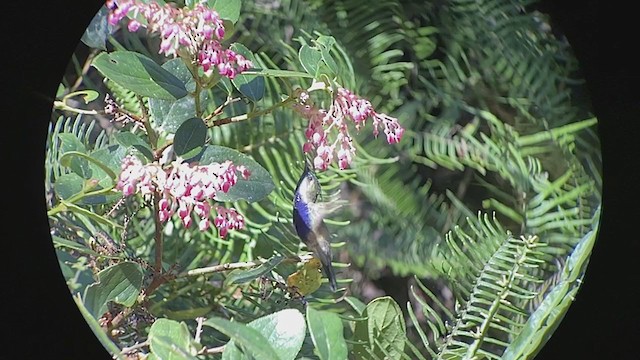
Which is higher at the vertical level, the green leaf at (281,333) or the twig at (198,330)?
the green leaf at (281,333)

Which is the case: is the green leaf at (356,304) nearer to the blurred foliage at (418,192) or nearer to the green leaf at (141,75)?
the blurred foliage at (418,192)

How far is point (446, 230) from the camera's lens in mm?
411

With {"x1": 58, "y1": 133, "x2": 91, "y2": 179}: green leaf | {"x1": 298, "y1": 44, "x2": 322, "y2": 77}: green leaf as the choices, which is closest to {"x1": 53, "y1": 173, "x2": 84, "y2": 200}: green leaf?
{"x1": 58, "y1": 133, "x2": 91, "y2": 179}: green leaf

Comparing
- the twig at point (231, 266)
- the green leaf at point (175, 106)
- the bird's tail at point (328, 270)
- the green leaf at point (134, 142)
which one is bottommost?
the bird's tail at point (328, 270)

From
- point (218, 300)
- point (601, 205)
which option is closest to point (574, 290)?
point (601, 205)

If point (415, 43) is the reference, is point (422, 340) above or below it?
below

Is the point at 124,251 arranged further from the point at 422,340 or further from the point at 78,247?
the point at 422,340

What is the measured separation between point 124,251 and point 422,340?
0.14 m

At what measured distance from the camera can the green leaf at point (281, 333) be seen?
330mm

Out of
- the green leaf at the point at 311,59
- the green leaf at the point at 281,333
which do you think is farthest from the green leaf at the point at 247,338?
the green leaf at the point at 311,59

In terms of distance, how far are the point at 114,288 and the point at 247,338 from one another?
3.3 inches

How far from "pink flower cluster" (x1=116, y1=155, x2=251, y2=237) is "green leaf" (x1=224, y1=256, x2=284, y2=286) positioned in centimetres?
3

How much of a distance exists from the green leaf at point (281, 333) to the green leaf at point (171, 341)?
2 cm

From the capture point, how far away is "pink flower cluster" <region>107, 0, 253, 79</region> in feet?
1.16
